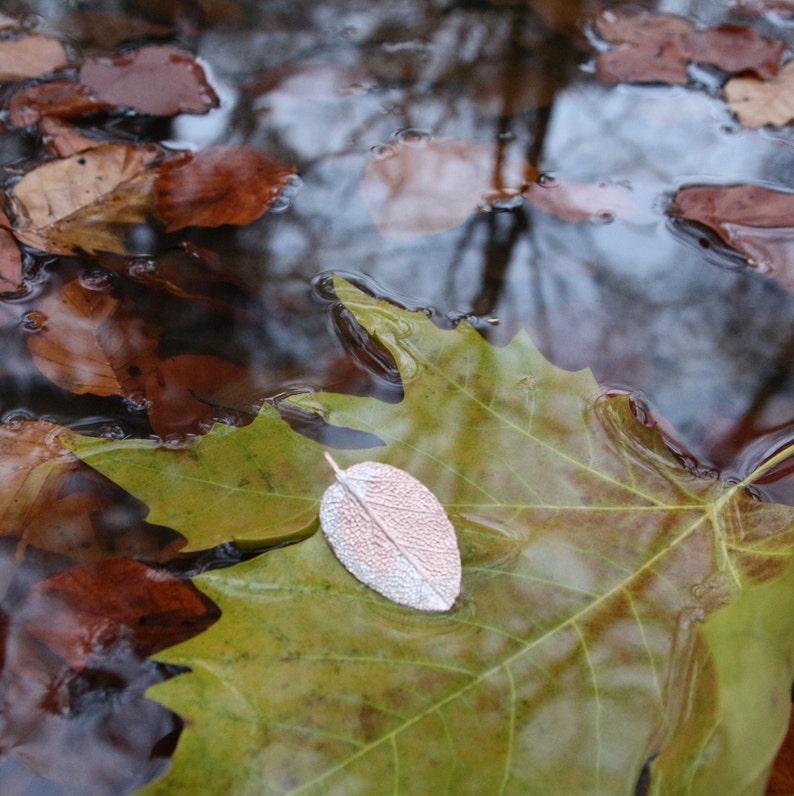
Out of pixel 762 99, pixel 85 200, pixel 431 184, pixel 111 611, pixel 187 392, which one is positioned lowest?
pixel 111 611

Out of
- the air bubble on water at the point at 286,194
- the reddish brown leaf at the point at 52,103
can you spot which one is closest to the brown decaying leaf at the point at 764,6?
the air bubble on water at the point at 286,194

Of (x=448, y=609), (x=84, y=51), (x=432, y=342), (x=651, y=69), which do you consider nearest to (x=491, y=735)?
(x=448, y=609)

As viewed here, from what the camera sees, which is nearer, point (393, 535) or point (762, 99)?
point (393, 535)

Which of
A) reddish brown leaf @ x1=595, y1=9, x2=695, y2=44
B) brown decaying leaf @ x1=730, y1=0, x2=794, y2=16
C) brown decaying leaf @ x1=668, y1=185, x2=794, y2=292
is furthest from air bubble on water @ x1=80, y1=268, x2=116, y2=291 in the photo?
brown decaying leaf @ x1=730, y1=0, x2=794, y2=16

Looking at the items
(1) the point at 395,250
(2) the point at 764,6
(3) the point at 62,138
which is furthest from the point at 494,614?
(2) the point at 764,6

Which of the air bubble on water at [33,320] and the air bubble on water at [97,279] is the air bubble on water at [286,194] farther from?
the air bubble on water at [33,320]

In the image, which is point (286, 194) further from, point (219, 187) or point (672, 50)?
point (672, 50)
